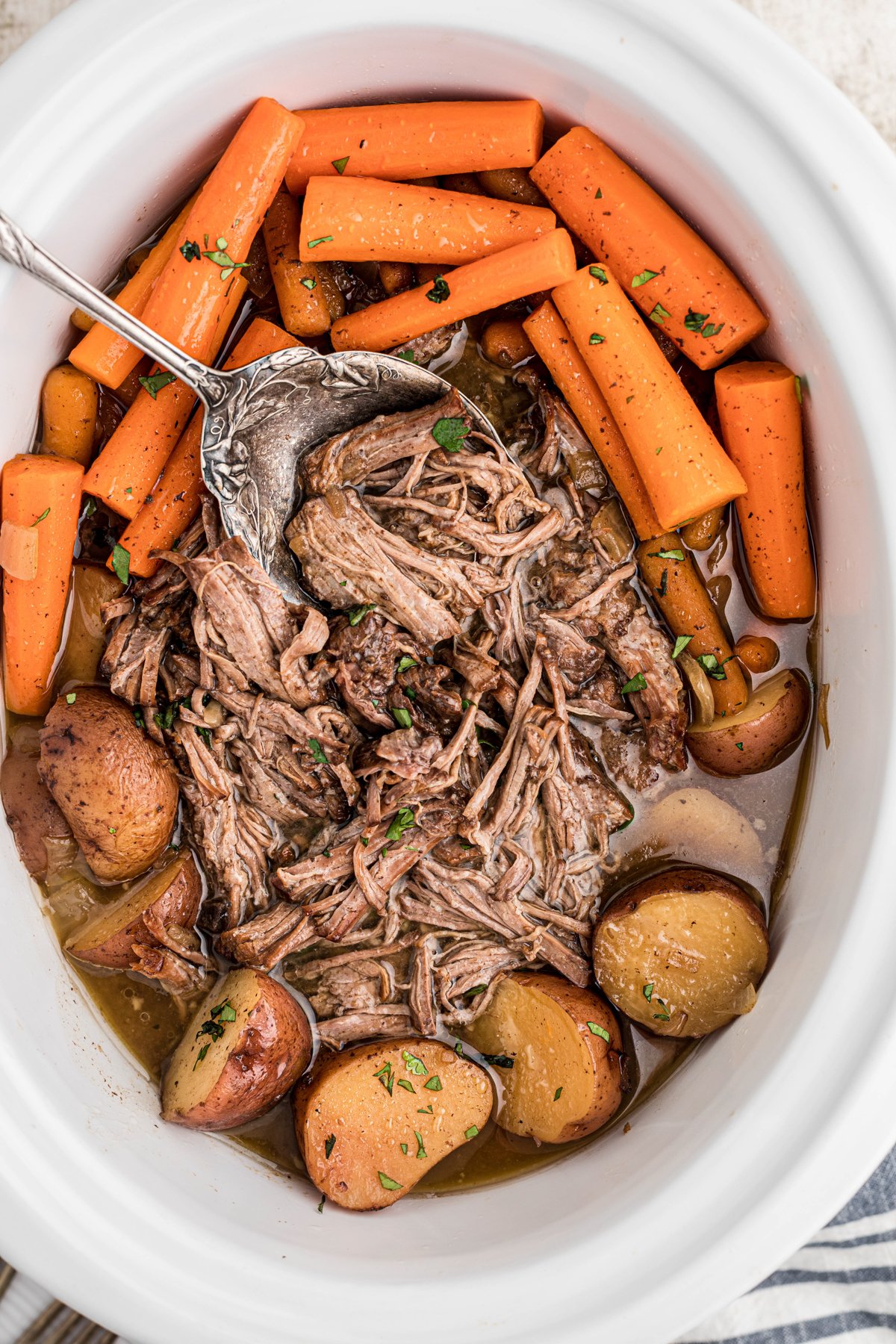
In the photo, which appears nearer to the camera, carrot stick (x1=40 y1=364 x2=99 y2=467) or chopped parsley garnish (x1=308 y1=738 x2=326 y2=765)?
carrot stick (x1=40 y1=364 x2=99 y2=467)

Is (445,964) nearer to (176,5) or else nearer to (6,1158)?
(6,1158)

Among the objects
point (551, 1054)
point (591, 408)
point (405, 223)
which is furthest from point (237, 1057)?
point (405, 223)

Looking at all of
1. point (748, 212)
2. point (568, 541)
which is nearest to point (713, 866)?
point (568, 541)

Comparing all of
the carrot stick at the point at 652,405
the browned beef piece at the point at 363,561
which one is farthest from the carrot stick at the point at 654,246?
the browned beef piece at the point at 363,561

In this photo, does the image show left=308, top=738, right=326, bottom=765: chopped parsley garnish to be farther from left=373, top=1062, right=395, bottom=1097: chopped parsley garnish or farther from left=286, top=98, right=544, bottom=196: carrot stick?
left=286, top=98, right=544, bottom=196: carrot stick

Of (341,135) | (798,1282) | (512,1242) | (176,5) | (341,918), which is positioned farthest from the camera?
(798,1282)

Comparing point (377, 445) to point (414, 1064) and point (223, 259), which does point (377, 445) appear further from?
point (414, 1064)

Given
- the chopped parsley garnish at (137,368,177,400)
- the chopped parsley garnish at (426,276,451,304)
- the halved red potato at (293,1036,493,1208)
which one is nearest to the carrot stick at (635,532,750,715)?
the chopped parsley garnish at (426,276,451,304)

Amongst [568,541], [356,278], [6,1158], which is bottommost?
[6,1158]
